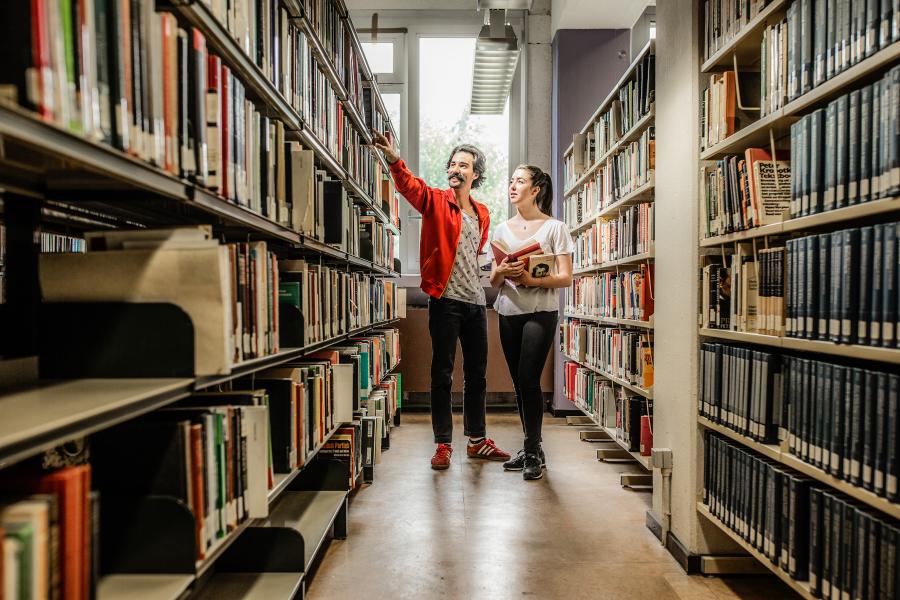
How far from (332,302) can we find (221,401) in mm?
1040

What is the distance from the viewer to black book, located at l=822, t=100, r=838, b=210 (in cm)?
140

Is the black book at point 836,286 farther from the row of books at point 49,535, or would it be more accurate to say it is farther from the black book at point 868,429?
the row of books at point 49,535

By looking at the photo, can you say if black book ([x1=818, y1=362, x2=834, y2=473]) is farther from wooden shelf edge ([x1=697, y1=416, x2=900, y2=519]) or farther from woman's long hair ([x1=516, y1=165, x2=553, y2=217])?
woman's long hair ([x1=516, y1=165, x2=553, y2=217])

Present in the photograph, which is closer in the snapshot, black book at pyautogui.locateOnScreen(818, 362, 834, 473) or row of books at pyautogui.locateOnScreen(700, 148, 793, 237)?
black book at pyautogui.locateOnScreen(818, 362, 834, 473)

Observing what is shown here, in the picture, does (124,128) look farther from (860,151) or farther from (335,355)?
(335,355)

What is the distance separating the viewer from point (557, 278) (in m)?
3.11

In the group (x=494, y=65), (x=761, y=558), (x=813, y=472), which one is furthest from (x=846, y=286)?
(x=494, y=65)

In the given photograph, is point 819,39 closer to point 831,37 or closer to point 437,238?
point 831,37

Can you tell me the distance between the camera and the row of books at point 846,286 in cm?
122

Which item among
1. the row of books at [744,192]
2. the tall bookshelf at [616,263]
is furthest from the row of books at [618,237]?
the row of books at [744,192]

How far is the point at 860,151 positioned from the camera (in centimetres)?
131

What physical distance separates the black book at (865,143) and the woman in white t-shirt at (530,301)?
1.82 meters

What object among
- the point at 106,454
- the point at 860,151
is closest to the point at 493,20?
the point at 860,151

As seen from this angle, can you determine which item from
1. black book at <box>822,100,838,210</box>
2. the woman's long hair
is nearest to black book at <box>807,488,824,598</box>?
black book at <box>822,100,838,210</box>
